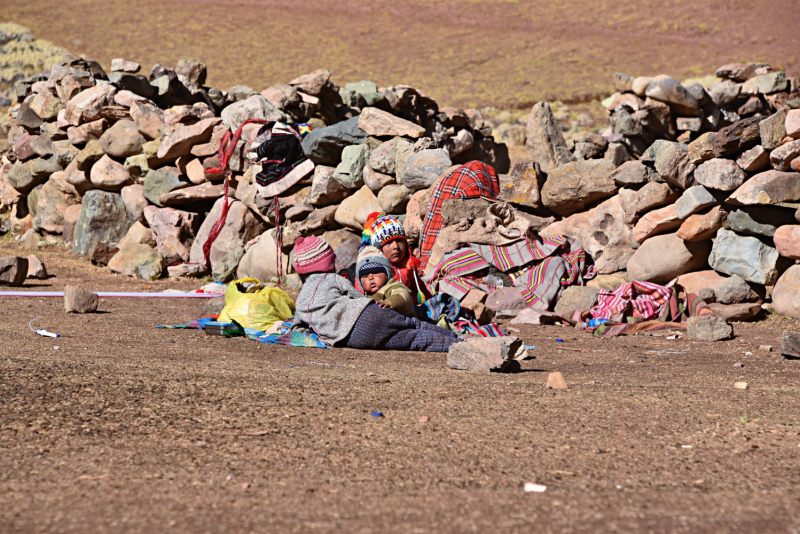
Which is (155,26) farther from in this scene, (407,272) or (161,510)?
(161,510)

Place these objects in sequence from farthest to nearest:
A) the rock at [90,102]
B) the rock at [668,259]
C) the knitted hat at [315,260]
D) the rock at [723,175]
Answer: the rock at [90,102] → the rock at [668,259] → the rock at [723,175] → the knitted hat at [315,260]

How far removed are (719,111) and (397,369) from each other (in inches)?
317

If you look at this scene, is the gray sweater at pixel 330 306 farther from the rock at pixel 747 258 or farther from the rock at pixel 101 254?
the rock at pixel 101 254

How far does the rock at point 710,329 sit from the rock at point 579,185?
7.43 feet

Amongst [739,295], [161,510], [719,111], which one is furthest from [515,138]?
[161,510]

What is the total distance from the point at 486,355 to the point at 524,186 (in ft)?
13.2

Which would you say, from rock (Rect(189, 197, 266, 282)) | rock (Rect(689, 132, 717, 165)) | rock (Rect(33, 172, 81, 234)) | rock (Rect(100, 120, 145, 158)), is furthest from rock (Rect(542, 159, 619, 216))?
rock (Rect(33, 172, 81, 234))

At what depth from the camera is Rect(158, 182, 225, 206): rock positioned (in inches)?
376

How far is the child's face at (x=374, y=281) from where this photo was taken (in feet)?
16.6

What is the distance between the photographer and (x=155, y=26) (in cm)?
4688

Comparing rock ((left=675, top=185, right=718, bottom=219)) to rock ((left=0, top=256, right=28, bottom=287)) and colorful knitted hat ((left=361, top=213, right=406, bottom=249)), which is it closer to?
colorful knitted hat ((left=361, top=213, right=406, bottom=249))

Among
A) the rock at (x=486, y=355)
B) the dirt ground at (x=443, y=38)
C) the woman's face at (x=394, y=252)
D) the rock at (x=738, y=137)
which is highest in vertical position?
the dirt ground at (x=443, y=38)

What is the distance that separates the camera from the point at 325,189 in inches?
339

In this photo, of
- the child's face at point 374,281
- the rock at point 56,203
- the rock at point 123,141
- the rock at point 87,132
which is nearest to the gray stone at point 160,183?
the rock at point 123,141
